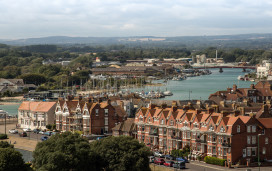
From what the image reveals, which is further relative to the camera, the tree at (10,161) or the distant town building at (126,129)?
the distant town building at (126,129)

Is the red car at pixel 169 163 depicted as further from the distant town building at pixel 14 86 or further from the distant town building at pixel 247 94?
the distant town building at pixel 14 86

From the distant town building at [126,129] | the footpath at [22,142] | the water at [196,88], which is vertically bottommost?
the water at [196,88]

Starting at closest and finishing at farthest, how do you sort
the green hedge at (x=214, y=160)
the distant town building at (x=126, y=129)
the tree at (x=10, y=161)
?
the tree at (x=10, y=161) → the green hedge at (x=214, y=160) → the distant town building at (x=126, y=129)

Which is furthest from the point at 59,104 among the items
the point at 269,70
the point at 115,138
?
the point at 269,70

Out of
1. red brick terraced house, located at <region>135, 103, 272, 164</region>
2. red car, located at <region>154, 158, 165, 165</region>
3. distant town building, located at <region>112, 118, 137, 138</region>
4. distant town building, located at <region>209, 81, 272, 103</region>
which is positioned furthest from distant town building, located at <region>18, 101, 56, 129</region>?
red car, located at <region>154, 158, 165, 165</region>

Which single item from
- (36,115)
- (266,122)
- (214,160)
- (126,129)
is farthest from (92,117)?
(266,122)

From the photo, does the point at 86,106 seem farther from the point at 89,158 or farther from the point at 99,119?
the point at 89,158

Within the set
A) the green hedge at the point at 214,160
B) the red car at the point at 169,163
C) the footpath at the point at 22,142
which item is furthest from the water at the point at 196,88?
the red car at the point at 169,163
